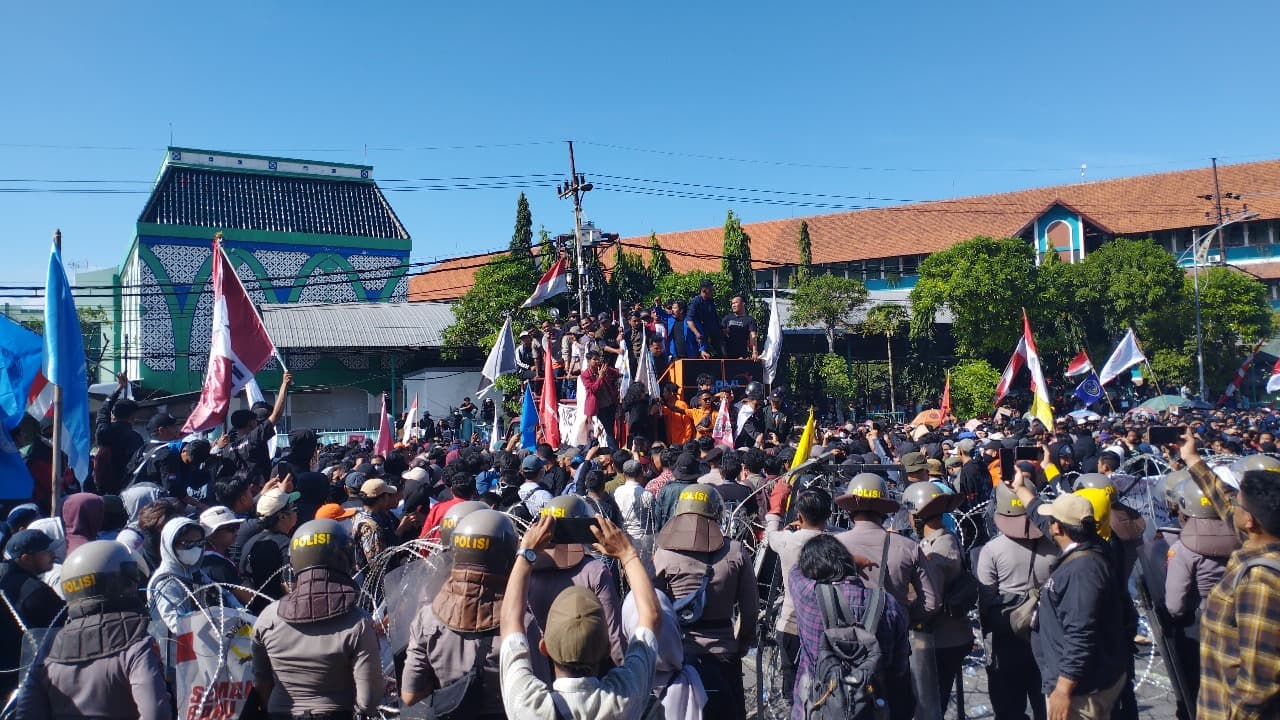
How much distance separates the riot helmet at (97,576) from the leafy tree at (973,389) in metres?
35.9

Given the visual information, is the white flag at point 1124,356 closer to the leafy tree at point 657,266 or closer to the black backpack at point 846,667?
the black backpack at point 846,667

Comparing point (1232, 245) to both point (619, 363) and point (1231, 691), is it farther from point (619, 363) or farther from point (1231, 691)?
point (1231, 691)

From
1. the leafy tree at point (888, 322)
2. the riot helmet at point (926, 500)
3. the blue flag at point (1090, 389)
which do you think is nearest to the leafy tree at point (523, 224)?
the leafy tree at point (888, 322)

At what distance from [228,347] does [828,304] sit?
33868mm

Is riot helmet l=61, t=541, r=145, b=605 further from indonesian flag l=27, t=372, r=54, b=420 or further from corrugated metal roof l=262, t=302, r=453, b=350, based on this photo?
corrugated metal roof l=262, t=302, r=453, b=350

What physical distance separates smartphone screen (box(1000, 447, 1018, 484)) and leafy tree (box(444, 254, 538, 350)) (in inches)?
951

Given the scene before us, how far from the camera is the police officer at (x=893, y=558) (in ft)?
16.5

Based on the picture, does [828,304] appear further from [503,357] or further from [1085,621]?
[1085,621]

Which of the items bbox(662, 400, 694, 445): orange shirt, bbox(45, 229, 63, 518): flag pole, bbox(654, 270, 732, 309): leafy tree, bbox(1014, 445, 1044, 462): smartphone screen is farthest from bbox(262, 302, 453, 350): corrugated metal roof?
bbox(45, 229, 63, 518): flag pole

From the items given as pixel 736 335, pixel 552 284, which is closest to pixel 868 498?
pixel 736 335

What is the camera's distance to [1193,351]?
41094 mm

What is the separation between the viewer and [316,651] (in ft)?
13.0

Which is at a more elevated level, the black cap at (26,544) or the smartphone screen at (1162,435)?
the black cap at (26,544)

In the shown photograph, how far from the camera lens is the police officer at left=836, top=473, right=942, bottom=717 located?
503cm
